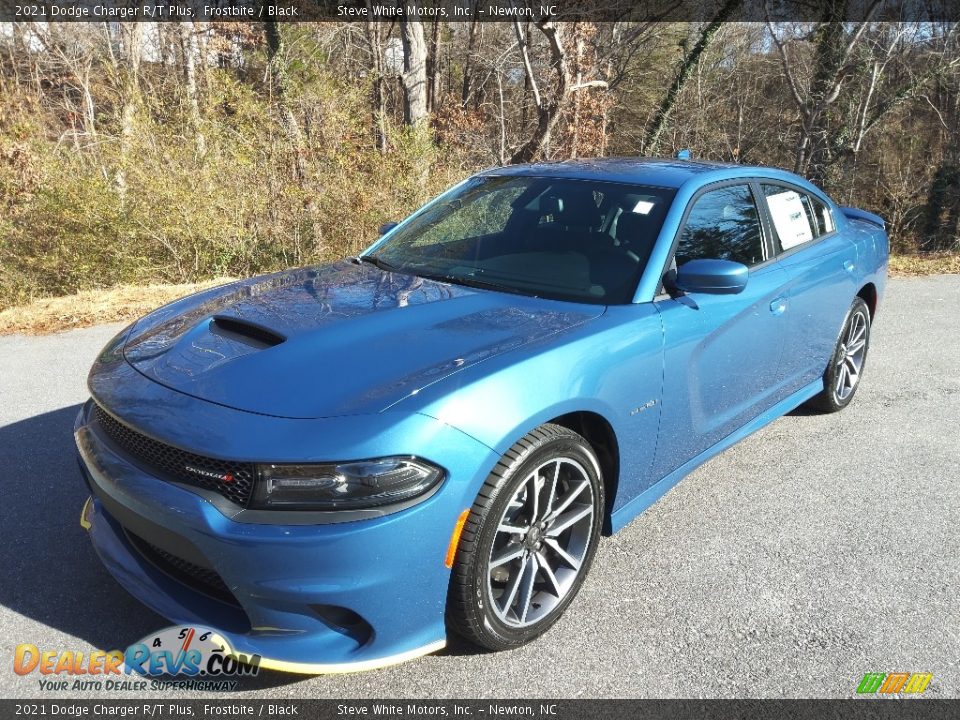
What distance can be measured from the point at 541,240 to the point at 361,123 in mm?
7254

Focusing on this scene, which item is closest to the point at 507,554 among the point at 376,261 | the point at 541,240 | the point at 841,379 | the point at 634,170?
the point at 541,240

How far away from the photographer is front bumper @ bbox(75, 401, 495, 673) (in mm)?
2043

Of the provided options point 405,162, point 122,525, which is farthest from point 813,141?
point 122,525

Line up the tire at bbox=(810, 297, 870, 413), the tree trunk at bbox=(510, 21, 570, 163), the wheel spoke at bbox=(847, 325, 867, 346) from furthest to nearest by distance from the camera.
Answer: the tree trunk at bbox=(510, 21, 570, 163)
the wheel spoke at bbox=(847, 325, 867, 346)
the tire at bbox=(810, 297, 870, 413)

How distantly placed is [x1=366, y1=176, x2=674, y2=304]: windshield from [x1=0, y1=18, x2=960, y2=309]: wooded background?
230 inches

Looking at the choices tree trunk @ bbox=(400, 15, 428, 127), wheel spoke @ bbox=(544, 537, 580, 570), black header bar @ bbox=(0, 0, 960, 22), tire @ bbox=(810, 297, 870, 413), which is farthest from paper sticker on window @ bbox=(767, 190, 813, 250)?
tree trunk @ bbox=(400, 15, 428, 127)

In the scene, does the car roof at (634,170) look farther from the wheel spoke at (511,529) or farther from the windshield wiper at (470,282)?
the wheel spoke at (511,529)

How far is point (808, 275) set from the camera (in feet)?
13.2

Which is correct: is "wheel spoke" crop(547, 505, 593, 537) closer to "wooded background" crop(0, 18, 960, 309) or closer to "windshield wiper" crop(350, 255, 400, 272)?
"windshield wiper" crop(350, 255, 400, 272)

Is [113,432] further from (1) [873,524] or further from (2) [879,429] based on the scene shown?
(2) [879,429]

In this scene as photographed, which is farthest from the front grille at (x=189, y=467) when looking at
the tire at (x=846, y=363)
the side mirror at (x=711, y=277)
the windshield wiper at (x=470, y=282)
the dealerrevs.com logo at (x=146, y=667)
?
the tire at (x=846, y=363)

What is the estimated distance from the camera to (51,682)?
2377 millimetres

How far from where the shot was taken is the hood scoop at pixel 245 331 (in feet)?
8.77

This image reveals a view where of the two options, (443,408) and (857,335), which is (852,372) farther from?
(443,408)
